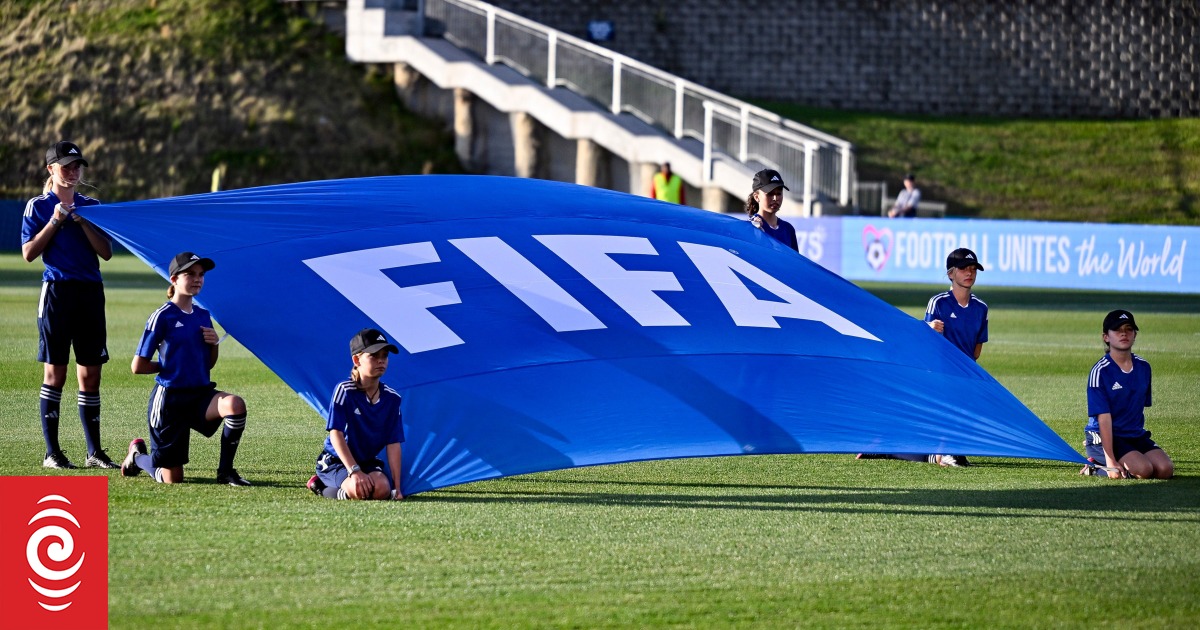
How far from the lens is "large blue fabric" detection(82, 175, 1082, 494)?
8391 millimetres

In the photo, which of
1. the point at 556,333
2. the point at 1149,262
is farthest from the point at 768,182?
the point at 1149,262

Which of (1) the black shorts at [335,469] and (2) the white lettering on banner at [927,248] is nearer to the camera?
(1) the black shorts at [335,469]

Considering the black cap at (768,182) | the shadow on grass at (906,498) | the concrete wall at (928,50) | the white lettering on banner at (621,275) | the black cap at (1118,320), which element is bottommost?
the shadow on grass at (906,498)

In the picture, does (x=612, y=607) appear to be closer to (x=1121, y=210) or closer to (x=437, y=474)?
(x=437, y=474)

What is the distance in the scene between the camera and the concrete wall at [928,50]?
43.5 m

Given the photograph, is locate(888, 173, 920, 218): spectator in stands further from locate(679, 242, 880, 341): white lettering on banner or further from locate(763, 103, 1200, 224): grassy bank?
locate(679, 242, 880, 341): white lettering on banner

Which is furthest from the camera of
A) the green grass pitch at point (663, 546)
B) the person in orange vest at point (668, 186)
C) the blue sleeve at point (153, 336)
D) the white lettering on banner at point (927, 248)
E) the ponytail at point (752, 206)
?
the person in orange vest at point (668, 186)

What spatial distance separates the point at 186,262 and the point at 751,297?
3362 millimetres

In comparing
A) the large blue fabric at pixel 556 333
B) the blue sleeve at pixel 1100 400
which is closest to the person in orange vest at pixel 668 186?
the large blue fabric at pixel 556 333

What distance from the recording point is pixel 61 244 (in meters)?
Result: 8.98

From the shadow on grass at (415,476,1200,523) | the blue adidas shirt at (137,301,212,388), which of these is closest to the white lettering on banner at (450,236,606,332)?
the shadow on grass at (415,476,1200,523)

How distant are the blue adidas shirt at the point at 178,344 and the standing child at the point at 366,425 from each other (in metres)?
0.98

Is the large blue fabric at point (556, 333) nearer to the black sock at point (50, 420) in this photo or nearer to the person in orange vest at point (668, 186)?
the black sock at point (50, 420)

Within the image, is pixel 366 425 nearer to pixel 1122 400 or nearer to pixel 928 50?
pixel 1122 400
